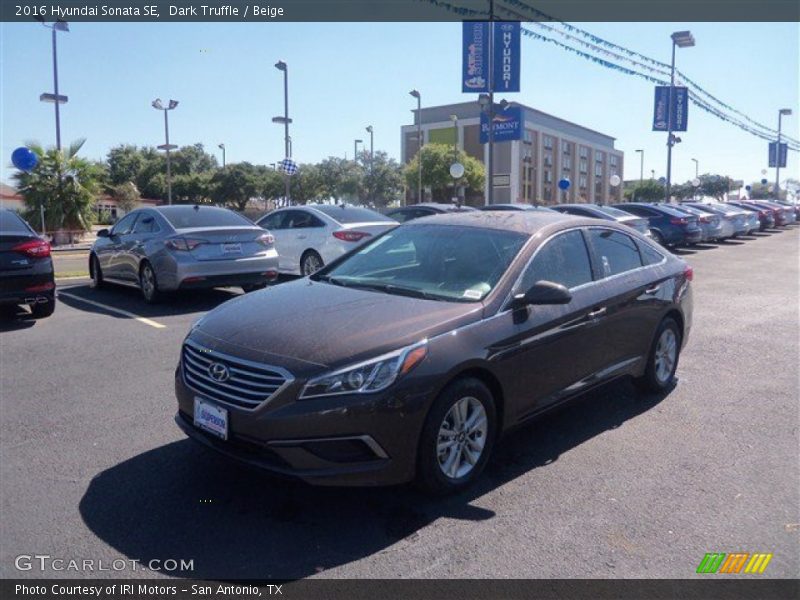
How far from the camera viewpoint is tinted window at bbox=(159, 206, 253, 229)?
9977 mm

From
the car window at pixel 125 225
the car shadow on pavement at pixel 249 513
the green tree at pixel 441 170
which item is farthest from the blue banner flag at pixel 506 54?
the green tree at pixel 441 170

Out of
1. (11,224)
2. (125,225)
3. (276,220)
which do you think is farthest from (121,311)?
(276,220)

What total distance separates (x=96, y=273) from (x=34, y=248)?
10.9 feet

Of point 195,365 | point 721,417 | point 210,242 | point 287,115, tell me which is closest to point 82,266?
point 210,242

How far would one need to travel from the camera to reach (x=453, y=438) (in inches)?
153

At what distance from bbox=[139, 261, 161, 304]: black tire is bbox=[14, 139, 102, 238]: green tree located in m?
16.7

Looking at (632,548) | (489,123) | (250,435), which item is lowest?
(632,548)

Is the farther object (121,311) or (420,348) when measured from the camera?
(121,311)

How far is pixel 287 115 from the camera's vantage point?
33594 millimetres

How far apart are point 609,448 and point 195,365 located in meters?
2.75

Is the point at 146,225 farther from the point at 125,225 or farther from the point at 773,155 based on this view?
the point at 773,155

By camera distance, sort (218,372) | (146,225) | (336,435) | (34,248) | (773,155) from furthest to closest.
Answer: (773,155), (146,225), (34,248), (218,372), (336,435)

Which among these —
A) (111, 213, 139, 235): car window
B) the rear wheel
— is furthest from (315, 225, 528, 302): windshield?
the rear wheel

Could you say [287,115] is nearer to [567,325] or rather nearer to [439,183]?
[439,183]
